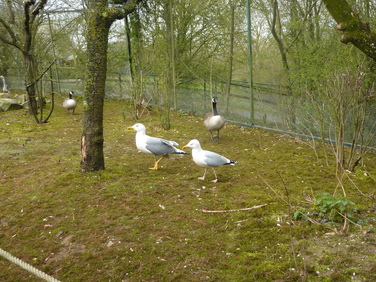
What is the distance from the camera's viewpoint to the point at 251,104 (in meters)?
8.42

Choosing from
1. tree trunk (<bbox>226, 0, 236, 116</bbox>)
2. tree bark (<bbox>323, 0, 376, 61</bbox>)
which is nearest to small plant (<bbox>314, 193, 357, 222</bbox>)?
tree bark (<bbox>323, 0, 376, 61</bbox>)

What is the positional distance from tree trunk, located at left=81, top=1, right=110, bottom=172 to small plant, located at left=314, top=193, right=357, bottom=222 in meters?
2.99

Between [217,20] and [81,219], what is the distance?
8337 mm

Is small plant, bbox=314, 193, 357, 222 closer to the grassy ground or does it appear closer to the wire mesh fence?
the grassy ground

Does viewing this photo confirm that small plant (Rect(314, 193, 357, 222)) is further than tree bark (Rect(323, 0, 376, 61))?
Yes

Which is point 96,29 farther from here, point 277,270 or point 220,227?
point 277,270

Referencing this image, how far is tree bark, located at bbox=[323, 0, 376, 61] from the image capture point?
2632mm

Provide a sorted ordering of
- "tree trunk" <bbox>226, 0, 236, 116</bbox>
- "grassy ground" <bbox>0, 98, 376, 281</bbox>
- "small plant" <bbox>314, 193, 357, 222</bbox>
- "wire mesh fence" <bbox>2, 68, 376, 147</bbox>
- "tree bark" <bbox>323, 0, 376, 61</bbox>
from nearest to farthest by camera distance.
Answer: "tree bark" <bbox>323, 0, 376, 61</bbox> → "grassy ground" <bbox>0, 98, 376, 281</bbox> → "small plant" <bbox>314, 193, 357, 222</bbox> → "wire mesh fence" <bbox>2, 68, 376, 147</bbox> → "tree trunk" <bbox>226, 0, 236, 116</bbox>

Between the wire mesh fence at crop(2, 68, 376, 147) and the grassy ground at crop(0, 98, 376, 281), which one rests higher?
the wire mesh fence at crop(2, 68, 376, 147)

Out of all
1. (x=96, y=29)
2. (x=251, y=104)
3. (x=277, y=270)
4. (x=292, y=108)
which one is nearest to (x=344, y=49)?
(x=292, y=108)

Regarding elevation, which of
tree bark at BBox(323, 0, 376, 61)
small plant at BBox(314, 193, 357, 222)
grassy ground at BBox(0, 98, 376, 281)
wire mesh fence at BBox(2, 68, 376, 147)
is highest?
tree bark at BBox(323, 0, 376, 61)

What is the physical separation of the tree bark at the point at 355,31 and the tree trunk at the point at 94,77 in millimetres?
3057

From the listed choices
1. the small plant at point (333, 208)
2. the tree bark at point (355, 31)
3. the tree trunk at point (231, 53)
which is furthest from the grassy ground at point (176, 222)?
the tree trunk at point (231, 53)

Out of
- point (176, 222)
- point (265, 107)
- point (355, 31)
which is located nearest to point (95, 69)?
point (176, 222)
